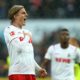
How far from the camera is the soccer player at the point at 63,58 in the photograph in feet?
41.2

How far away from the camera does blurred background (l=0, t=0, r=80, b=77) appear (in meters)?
20.6

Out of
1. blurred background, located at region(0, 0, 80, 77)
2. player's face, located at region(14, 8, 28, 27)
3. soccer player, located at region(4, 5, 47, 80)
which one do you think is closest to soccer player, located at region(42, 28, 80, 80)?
soccer player, located at region(4, 5, 47, 80)

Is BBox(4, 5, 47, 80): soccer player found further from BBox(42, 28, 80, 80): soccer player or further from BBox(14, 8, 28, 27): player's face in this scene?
BBox(42, 28, 80, 80): soccer player

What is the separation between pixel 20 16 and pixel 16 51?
557mm

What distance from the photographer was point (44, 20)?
22047 mm

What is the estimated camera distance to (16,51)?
9.60m

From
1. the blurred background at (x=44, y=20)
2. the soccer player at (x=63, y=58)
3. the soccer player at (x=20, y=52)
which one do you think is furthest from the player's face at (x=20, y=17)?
the blurred background at (x=44, y=20)

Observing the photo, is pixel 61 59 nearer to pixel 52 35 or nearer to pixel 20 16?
pixel 20 16

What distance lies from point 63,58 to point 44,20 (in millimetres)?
9253

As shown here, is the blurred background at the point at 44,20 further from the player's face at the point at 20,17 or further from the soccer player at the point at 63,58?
the player's face at the point at 20,17

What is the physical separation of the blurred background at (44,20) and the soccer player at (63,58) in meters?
6.96

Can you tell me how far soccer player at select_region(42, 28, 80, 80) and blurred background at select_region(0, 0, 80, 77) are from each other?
6960 mm

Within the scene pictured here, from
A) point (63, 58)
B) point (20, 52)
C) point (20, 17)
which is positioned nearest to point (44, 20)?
point (63, 58)

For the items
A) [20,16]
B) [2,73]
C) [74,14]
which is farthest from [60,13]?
[20,16]
